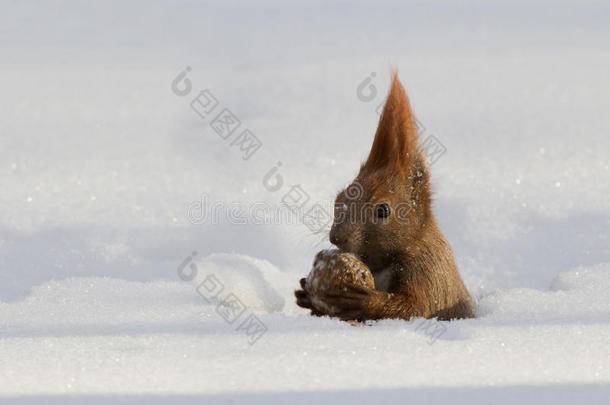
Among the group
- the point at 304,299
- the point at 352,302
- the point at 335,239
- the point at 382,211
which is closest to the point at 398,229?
the point at 382,211

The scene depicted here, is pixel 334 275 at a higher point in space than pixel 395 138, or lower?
lower

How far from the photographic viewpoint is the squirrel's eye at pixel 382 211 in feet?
9.89

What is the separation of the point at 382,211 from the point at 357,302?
0.36 meters

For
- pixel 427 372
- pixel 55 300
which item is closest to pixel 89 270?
pixel 55 300

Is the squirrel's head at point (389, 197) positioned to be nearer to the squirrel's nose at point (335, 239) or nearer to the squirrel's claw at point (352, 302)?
the squirrel's nose at point (335, 239)

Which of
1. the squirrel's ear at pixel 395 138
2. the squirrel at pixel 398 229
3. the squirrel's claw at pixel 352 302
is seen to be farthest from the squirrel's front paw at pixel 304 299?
the squirrel's ear at pixel 395 138

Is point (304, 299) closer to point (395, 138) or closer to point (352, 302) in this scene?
point (352, 302)

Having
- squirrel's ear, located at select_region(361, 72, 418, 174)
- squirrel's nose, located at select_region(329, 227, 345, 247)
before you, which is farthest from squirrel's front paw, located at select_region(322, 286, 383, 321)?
squirrel's ear, located at select_region(361, 72, 418, 174)

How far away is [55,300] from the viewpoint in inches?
128

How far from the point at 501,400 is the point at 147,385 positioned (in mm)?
942

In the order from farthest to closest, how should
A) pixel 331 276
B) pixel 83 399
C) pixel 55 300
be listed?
pixel 55 300 < pixel 331 276 < pixel 83 399

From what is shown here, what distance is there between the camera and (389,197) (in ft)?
9.95

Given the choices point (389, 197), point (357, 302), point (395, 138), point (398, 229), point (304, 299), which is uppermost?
point (395, 138)

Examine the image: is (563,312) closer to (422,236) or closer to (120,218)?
(422,236)
